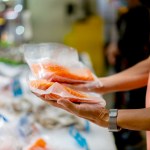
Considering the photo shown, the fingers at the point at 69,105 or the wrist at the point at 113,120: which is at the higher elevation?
the fingers at the point at 69,105

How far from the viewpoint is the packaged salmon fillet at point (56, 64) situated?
1285 millimetres

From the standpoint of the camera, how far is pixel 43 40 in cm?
374

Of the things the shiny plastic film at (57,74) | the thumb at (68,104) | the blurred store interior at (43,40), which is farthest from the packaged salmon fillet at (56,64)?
the blurred store interior at (43,40)

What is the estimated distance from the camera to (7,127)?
1478 mm

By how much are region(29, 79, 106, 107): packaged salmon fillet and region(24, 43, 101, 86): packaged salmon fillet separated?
0.20 feet

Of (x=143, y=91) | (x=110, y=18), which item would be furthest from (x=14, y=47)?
(x=110, y=18)

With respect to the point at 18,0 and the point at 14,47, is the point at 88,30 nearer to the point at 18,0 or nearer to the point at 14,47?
the point at 18,0

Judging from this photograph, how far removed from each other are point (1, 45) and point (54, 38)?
3.55 ft

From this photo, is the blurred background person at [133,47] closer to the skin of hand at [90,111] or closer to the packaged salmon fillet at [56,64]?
the packaged salmon fillet at [56,64]

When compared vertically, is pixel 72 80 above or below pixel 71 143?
above

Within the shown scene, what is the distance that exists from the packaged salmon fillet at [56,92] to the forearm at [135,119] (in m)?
0.12

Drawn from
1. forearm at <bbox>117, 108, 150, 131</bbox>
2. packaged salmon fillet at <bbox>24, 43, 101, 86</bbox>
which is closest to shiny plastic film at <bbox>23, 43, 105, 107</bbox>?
packaged salmon fillet at <bbox>24, 43, 101, 86</bbox>

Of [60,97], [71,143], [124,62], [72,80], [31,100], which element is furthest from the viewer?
[124,62]

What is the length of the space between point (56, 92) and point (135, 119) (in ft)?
0.88
